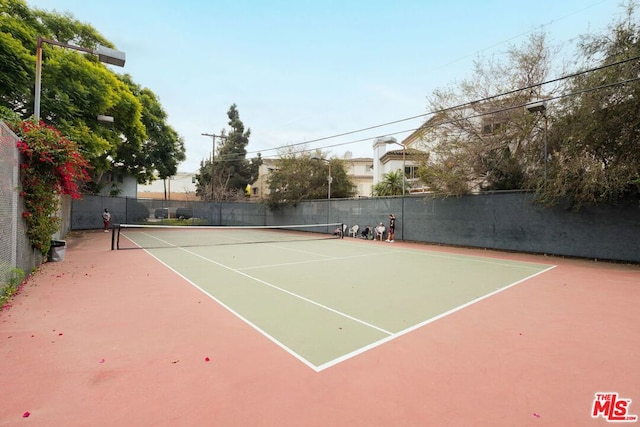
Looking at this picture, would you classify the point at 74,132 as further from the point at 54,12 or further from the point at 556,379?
the point at 556,379

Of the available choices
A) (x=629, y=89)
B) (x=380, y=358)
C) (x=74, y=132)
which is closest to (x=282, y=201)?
(x=74, y=132)

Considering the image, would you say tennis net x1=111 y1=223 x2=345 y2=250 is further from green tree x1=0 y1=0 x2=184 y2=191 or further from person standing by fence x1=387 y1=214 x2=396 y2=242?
green tree x1=0 y1=0 x2=184 y2=191

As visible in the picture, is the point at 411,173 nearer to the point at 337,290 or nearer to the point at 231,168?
the point at 231,168

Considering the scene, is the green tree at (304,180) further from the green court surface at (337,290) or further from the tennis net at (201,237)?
the green court surface at (337,290)

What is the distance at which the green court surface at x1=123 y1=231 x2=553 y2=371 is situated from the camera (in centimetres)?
418

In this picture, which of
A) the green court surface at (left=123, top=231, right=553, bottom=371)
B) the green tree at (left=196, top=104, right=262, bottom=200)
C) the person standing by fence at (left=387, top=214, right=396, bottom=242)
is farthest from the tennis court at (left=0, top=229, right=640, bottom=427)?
the green tree at (left=196, top=104, right=262, bottom=200)

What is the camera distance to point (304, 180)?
27.5 meters

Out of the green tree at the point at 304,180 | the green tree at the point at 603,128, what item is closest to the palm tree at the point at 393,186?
the green tree at the point at 304,180

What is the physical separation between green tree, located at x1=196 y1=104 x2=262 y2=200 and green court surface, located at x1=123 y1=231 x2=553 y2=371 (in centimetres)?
2773

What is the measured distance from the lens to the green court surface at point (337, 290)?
418 centimetres

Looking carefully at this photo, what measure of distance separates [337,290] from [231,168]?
118 ft

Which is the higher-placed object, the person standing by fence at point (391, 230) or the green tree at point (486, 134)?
the green tree at point (486, 134)

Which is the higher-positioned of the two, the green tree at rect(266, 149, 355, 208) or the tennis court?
the green tree at rect(266, 149, 355, 208)

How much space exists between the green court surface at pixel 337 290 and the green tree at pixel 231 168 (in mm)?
27730
